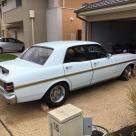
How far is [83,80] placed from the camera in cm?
582

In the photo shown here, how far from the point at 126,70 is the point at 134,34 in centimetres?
758

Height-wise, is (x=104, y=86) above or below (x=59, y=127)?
below

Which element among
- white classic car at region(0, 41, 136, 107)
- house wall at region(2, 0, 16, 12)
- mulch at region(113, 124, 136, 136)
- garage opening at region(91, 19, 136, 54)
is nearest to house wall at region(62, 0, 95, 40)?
garage opening at region(91, 19, 136, 54)

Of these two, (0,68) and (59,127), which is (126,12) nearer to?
(0,68)

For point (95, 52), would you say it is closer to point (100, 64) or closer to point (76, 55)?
point (100, 64)

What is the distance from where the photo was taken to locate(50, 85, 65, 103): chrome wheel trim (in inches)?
209

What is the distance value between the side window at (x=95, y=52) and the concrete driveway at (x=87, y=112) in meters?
1.08

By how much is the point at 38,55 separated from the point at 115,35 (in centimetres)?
826

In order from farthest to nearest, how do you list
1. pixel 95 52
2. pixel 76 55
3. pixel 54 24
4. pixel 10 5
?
pixel 10 5 < pixel 54 24 < pixel 95 52 < pixel 76 55

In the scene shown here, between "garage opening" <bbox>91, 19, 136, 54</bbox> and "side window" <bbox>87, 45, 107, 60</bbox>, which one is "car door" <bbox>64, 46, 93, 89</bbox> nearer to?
"side window" <bbox>87, 45, 107, 60</bbox>

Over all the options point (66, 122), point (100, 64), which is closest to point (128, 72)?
point (100, 64)

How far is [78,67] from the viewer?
18.5 ft

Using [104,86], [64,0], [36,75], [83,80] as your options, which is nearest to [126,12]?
[104,86]

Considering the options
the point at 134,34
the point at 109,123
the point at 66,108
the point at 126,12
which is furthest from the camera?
the point at 134,34
